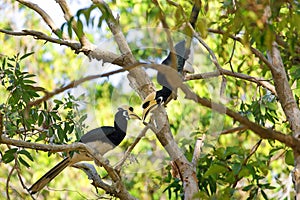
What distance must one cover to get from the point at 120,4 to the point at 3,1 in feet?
4.16

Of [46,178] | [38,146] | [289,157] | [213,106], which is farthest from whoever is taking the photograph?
[46,178]

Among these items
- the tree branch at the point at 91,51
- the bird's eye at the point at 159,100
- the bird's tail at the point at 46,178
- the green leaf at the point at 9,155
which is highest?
the tree branch at the point at 91,51

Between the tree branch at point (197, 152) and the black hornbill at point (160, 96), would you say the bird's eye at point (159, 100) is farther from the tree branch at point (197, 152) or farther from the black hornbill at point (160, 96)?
the tree branch at point (197, 152)

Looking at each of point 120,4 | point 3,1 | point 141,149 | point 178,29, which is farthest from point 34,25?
point 178,29

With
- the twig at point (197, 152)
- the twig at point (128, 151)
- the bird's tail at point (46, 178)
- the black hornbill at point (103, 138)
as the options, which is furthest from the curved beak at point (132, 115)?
the bird's tail at point (46, 178)

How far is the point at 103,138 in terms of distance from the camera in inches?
94.0

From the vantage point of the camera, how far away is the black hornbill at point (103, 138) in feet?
6.87

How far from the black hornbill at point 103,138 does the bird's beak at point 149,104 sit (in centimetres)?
4

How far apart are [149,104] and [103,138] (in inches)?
14.9

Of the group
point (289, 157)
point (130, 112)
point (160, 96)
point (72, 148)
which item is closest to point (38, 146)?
point (72, 148)

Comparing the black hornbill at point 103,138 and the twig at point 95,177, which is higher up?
the black hornbill at point 103,138

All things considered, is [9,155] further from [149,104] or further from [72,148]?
[149,104]

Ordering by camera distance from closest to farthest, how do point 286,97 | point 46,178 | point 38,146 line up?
point 38,146 → point 286,97 → point 46,178

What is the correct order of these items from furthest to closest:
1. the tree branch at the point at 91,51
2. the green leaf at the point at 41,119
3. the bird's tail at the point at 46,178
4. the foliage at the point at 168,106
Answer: the bird's tail at the point at 46,178 < the green leaf at the point at 41,119 < the tree branch at the point at 91,51 < the foliage at the point at 168,106
